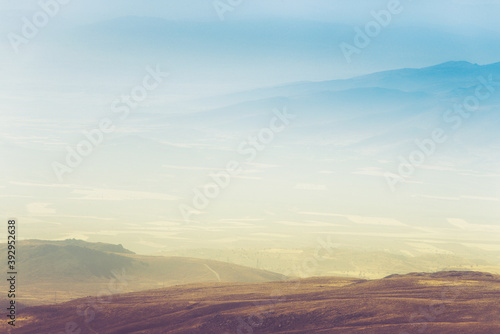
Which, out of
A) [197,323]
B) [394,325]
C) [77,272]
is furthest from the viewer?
[77,272]

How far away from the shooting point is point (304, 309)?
63.2 m

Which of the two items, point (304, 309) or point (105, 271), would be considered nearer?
point (304, 309)

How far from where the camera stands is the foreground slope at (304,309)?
58125 mm

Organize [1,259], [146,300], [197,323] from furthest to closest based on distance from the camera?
[1,259] < [146,300] < [197,323]

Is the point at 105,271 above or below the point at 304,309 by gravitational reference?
above

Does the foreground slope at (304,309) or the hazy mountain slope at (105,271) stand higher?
the hazy mountain slope at (105,271)

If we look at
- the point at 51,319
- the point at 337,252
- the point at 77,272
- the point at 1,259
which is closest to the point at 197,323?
the point at 51,319

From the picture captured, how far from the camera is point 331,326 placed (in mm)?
59219

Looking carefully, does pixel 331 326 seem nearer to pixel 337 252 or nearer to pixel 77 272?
pixel 77 272

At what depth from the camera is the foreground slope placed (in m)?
58.1

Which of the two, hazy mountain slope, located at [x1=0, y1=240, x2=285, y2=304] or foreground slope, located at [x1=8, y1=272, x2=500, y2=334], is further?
hazy mountain slope, located at [x1=0, y1=240, x2=285, y2=304]

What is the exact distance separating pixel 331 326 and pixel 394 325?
229 inches

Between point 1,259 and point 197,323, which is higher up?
point 1,259

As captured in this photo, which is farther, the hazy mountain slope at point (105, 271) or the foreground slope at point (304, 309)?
the hazy mountain slope at point (105, 271)
